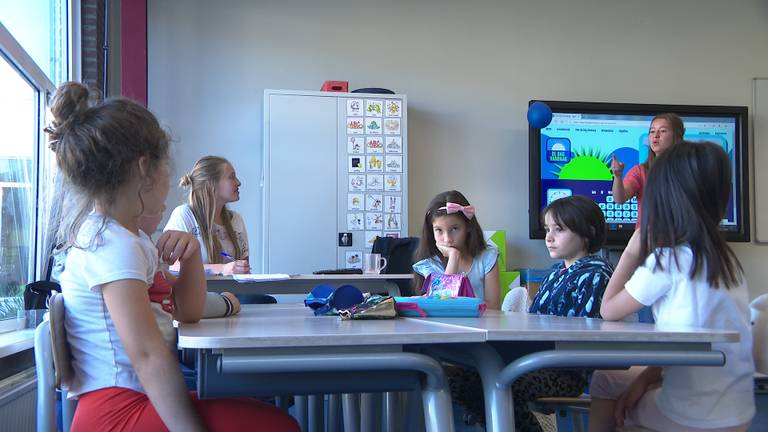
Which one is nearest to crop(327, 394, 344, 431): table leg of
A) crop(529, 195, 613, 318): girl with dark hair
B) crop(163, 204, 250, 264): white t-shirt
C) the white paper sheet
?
the white paper sheet

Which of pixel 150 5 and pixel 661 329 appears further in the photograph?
pixel 150 5

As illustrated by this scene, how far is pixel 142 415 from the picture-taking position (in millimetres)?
1216

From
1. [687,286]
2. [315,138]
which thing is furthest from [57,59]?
[687,286]

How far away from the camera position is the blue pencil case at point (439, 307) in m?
1.67

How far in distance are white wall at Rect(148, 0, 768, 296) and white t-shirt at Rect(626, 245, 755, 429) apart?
3.73m

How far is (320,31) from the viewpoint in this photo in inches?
206

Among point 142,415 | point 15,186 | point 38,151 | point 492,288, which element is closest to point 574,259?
point 492,288

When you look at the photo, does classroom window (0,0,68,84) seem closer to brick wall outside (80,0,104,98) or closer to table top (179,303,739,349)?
brick wall outside (80,0,104,98)

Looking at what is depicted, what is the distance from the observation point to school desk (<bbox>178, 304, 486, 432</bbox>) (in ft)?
3.55

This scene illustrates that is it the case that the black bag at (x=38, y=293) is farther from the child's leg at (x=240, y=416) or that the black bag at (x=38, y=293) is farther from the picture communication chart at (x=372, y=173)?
the picture communication chart at (x=372, y=173)

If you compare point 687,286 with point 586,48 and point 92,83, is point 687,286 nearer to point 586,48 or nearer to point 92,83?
point 92,83

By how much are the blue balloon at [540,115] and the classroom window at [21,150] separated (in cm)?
294

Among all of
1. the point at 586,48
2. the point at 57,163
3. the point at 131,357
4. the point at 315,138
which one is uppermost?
the point at 586,48

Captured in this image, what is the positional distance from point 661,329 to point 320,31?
14.2 ft
